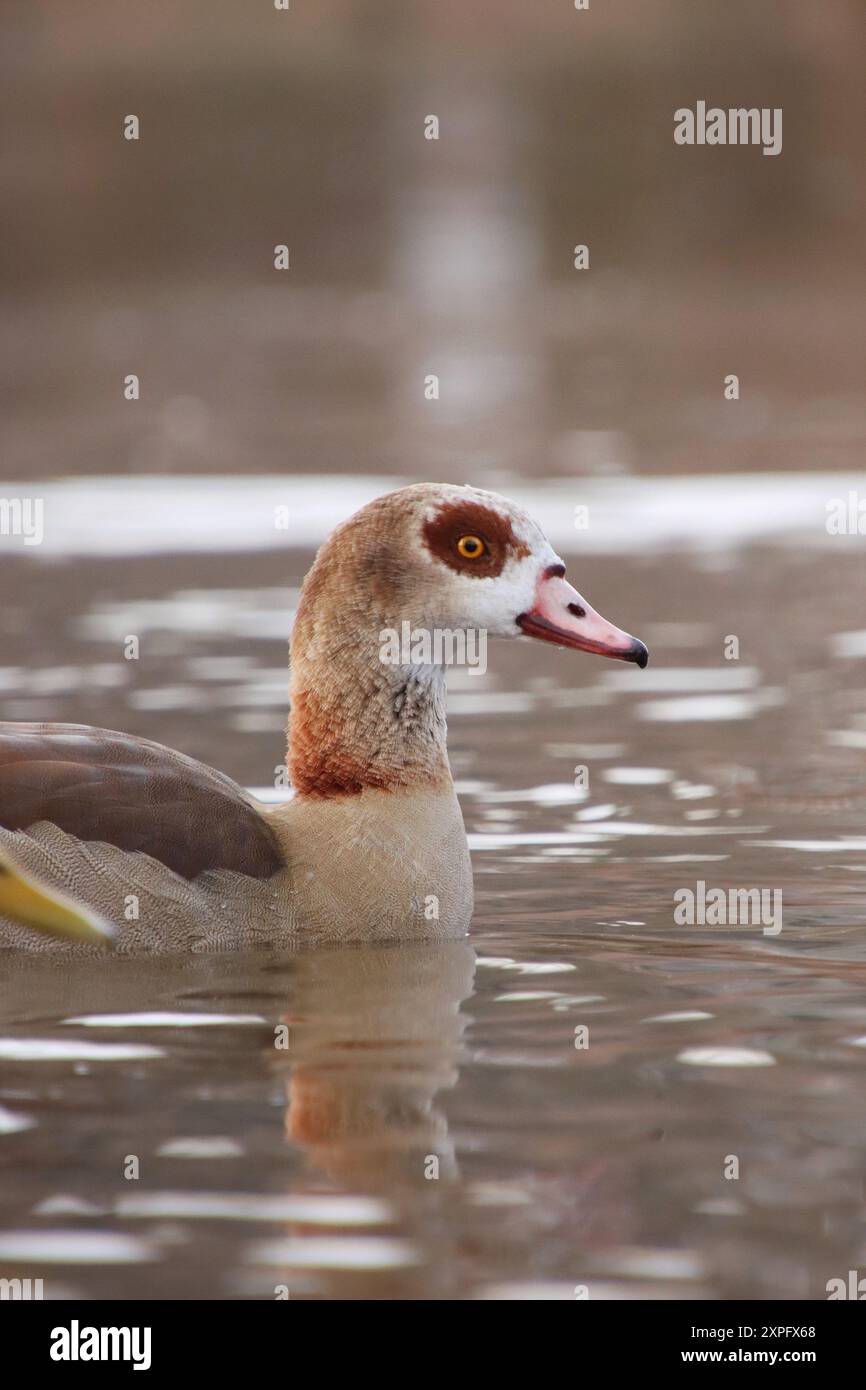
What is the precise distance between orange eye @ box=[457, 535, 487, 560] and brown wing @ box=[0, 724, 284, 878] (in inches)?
42.5

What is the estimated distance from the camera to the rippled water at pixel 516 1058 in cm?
613

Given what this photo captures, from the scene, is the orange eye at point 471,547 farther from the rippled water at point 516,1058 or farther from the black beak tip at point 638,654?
the rippled water at point 516,1058

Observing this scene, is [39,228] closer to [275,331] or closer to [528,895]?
[275,331]

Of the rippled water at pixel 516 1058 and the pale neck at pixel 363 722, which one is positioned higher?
the pale neck at pixel 363 722

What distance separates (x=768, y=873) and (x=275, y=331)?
2380 centimetres

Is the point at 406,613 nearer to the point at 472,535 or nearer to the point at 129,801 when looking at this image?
the point at 472,535

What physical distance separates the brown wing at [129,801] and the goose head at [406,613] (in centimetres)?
45

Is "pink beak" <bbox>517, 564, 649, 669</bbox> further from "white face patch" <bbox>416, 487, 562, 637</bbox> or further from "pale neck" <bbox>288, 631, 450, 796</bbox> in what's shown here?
"pale neck" <bbox>288, 631, 450, 796</bbox>

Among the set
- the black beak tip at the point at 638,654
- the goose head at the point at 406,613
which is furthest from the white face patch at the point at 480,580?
the black beak tip at the point at 638,654

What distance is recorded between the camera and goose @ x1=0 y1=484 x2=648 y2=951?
27.5 ft

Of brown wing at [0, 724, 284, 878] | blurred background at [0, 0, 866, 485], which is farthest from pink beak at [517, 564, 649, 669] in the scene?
blurred background at [0, 0, 866, 485]

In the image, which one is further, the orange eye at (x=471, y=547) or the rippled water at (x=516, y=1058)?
the orange eye at (x=471, y=547)

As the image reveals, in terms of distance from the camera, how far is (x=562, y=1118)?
6969mm

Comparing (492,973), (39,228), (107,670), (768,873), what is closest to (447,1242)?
(492,973)
